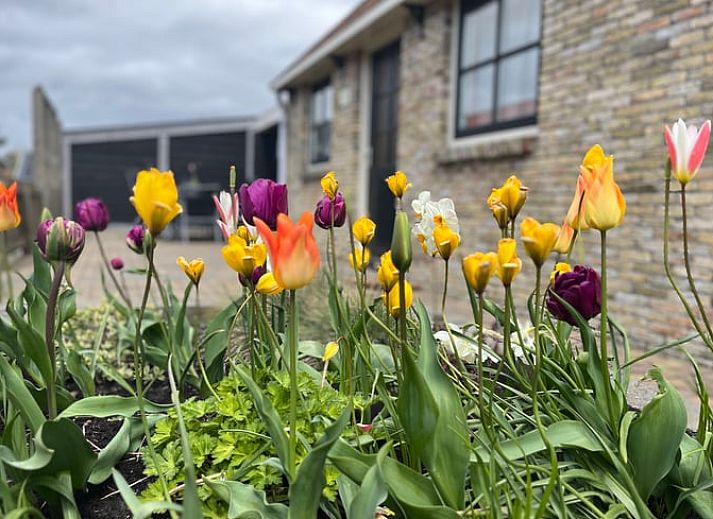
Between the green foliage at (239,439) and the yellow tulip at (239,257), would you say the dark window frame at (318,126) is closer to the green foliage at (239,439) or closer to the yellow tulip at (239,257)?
the green foliage at (239,439)

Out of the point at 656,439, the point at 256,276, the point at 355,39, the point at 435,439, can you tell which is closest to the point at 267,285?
the point at 256,276

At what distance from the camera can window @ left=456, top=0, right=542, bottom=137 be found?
5.29 meters

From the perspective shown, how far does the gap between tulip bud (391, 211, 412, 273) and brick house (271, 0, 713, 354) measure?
2.20 m

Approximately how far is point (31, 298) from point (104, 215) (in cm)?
66

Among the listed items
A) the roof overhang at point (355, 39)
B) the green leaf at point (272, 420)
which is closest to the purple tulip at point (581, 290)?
the green leaf at point (272, 420)

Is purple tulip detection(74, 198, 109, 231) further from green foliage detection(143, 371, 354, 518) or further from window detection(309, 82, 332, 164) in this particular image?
window detection(309, 82, 332, 164)

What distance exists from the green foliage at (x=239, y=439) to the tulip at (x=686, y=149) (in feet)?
2.43

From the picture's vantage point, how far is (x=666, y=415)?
3.63 ft

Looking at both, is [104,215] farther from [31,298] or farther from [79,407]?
[79,407]

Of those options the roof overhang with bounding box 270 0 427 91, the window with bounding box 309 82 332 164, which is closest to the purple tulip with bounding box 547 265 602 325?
the roof overhang with bounding box 270 0 427 91

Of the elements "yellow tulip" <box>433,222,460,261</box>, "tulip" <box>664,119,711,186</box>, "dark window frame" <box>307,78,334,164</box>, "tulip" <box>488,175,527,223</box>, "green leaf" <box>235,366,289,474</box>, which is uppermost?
"dark window frame" <box>307,78,334,164</box>

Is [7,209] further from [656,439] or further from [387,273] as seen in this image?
[656,439]

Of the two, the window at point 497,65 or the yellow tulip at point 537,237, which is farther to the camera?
the window at point 497,65

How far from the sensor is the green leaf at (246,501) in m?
1.03
